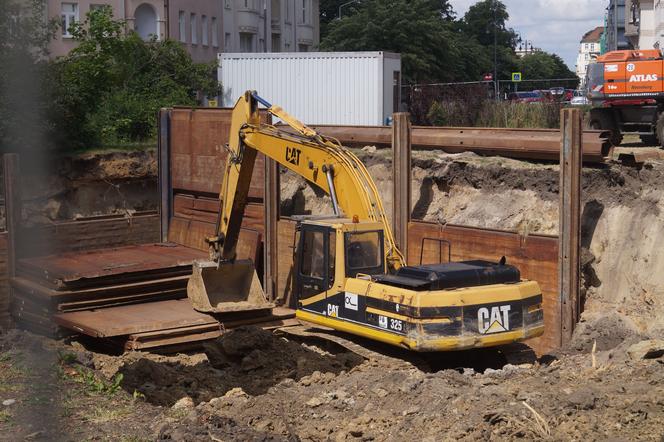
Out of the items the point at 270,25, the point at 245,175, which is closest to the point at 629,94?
the point at 245,175

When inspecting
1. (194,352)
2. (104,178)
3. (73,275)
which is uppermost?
(104,178)

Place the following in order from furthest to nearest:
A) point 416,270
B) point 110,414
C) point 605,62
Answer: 1. point 605,62
2. point 416,270
3. point 110,414

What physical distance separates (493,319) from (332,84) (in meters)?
14.2

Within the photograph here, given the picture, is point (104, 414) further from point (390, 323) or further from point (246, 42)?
point (246, 42)

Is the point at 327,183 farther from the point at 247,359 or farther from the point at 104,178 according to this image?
the point at 104,178

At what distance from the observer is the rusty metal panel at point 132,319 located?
11.5 meters

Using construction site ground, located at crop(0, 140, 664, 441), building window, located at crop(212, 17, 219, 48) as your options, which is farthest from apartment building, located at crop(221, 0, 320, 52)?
construction site ground, located at crop(0, 140, 664, 441)

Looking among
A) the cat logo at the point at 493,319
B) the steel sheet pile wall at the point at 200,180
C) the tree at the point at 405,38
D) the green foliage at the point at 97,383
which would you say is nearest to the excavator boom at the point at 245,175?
the steel sheet pile wall at the point at 200,180

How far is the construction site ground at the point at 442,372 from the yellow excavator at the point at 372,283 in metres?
0.41

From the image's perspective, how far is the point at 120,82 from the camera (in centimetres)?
2238

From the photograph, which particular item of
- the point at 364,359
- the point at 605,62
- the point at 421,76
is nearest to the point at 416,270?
the point at 364,359

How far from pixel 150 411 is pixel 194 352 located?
14.0 ft

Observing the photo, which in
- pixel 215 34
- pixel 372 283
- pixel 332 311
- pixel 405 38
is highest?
pixel 405 38

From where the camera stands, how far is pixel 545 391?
7.70 m
